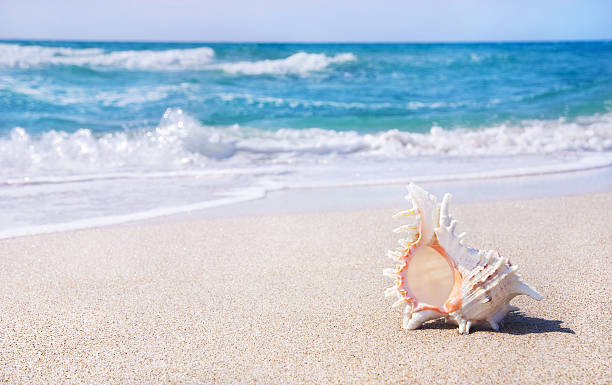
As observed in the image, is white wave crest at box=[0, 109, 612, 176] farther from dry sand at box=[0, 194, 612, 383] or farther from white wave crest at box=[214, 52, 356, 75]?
white wave crest at box=[214, 52, 356, 75]

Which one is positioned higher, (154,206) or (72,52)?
(72,52)

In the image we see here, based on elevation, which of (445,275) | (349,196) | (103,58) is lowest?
(349,196)

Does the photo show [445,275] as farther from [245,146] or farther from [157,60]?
[157,60]

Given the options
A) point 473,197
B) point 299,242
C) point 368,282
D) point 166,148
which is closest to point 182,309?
point 368,282

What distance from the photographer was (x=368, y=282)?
2.99 m

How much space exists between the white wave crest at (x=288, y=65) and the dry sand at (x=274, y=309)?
41.8 feet

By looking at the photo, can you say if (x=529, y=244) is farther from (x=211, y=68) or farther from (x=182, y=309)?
(x=211, y=68)

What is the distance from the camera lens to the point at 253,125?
10.6m

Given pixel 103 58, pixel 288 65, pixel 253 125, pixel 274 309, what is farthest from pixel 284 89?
pixel 274 309

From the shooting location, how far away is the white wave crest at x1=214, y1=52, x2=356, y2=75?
53.7 feet

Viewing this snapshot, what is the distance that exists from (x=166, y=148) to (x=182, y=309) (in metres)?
5.83

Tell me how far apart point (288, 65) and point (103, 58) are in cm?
519

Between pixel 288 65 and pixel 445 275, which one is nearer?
pixel 445 275

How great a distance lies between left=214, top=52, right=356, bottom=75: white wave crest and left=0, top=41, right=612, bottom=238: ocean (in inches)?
2.7
